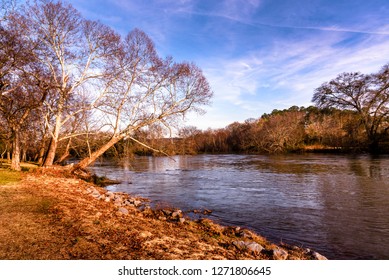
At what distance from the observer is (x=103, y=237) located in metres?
5.34

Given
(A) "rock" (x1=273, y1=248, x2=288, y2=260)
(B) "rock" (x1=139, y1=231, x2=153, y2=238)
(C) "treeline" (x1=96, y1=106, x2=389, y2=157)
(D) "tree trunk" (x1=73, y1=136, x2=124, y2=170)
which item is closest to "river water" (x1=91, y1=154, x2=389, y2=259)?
(A) "rock" (x1=273, y1=248, x2=288, y2=260)

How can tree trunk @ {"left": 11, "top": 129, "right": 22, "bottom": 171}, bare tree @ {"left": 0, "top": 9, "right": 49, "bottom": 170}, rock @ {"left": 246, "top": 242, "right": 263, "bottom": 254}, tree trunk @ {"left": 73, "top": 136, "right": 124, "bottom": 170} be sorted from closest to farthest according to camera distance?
rock @ {"left": 246, "top": 242, "right": 263, "bottom": 254} < bare tree @ {"left": 0, "top": 9, "right": 49, "bottom": 170} < tree trunk @ {"left": 11, "top": 129, "right": 22, "bottom": 171} < tree trunk @ {"left": 73, "top": 136, "right": 124, "bottom": 170}

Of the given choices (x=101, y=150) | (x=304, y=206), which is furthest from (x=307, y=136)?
(x=304, y=206)

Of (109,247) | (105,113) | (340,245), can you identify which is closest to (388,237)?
(340,245)

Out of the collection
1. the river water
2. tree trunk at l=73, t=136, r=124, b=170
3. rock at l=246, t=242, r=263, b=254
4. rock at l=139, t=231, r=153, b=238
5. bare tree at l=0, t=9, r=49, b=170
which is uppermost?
bare tree at l=0, t=9, r=49, b=170

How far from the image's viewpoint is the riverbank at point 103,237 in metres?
4.63

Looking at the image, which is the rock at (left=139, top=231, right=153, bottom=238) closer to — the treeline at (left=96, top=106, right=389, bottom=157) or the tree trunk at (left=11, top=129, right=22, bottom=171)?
the tree trunk at (left=11, top=129, right=22, bottom=171)

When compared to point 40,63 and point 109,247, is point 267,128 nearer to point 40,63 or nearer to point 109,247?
point 40,63

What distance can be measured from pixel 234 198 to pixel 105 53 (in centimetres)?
1150

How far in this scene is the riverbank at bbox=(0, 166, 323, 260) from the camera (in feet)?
15.2

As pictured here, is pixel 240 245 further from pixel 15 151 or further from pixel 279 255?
pixel 15 151

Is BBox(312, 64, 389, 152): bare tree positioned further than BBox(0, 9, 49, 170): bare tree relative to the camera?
Yes

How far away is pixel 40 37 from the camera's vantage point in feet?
48.2

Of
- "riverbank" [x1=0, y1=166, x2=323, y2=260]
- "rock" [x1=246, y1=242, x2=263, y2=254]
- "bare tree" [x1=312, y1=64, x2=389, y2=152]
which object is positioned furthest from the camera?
"bare tree" [x1=312, y1=64, x2=389, y2=152]
